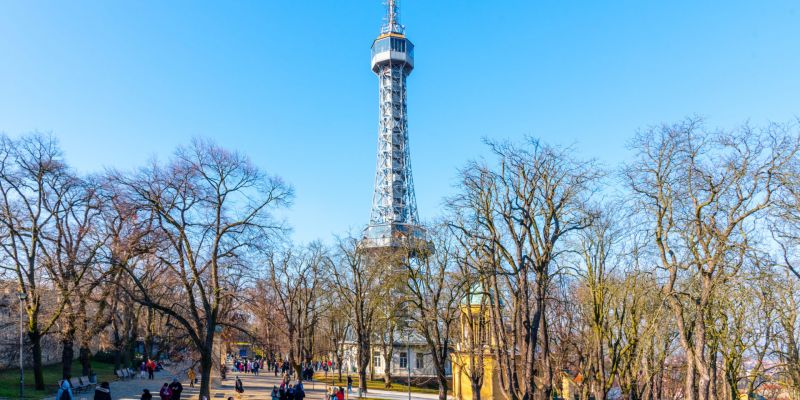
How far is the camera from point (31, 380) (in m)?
29.3

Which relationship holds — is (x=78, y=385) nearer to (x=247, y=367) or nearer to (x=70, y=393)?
(x=70, y=393)

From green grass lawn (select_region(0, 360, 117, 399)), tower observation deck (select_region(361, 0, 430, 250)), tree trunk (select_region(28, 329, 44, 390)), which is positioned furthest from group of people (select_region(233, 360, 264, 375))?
tower observation deck (select_region(361, 0, 430, 250))

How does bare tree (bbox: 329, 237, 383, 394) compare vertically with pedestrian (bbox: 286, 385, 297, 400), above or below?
above

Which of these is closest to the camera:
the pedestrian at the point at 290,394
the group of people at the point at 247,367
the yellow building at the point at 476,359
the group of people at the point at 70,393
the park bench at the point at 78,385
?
the group of people at the point at 70,393

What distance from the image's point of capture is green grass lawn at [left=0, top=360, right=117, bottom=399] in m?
23.7

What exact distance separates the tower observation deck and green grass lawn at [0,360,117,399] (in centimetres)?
5720

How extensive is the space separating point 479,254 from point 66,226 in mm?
18665

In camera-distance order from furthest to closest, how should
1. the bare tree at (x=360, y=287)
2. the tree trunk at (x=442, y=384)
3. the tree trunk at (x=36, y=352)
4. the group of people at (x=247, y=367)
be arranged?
1. the group of people at (x=247, y=367)
2. the bare tree at (x=360, y=287)
3. the tree trunk at (x=36, y=352)
4. the tree trunk at (x=442, y=384)

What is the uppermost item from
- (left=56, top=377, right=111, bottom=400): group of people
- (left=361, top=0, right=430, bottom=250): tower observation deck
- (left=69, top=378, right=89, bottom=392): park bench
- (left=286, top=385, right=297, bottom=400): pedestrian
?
(left=361, top=0, right=430, bottom=250): tower observation deck

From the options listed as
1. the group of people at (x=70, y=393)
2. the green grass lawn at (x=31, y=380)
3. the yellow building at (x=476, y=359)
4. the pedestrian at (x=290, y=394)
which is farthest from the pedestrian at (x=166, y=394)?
the yellow building at (x=476, y=359)

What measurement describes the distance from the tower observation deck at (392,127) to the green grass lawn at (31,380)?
57199 mm

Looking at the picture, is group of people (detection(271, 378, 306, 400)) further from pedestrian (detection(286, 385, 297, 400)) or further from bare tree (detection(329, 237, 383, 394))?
bare tree (detection(329, 237, 383, 394))

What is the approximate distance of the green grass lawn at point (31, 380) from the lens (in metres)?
23.7

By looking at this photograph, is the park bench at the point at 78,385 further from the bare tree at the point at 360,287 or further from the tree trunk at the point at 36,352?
the bare tree at the point at 360,287
